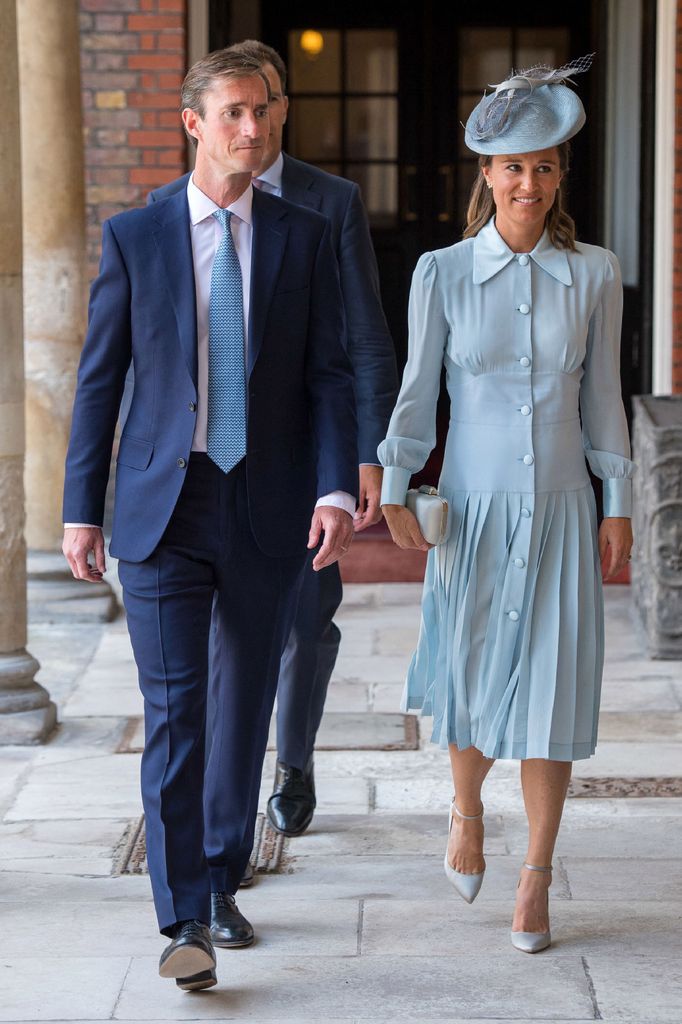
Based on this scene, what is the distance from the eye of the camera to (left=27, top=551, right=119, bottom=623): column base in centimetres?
677

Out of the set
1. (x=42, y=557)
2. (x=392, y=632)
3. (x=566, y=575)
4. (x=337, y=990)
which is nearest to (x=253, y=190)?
(x=566, y=575)

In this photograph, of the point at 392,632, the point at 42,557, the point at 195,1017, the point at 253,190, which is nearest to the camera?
the point at 195,1017

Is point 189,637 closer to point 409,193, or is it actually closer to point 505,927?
point 505,927

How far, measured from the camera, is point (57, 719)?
210 inches

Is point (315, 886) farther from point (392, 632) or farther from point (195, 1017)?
point (392, 632)

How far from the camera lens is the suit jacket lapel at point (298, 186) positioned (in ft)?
13.1

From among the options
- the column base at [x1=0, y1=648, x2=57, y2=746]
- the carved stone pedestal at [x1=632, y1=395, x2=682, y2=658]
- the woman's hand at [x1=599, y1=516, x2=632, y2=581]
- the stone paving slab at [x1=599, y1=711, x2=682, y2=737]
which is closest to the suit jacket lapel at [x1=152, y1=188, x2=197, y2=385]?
the woman's hand at [x1=599, y1=516, x2=632, y2=581]

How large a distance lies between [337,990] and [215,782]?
496 mm

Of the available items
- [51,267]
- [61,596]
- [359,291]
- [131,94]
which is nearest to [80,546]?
[359,291]

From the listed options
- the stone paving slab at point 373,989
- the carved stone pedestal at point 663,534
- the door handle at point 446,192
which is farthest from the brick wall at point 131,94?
the stone paving slab at point 373,989

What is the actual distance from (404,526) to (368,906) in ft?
2.96

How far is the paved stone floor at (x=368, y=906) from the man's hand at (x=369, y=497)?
829 millimetres

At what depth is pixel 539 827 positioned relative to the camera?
3359 millimetres

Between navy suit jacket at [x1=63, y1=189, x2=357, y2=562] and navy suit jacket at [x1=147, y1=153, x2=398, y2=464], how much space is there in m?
0.64
